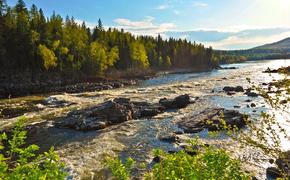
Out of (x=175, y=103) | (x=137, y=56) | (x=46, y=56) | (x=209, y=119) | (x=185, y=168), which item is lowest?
(x=175, y=103)

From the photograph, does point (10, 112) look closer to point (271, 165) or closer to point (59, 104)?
point (59, 104)

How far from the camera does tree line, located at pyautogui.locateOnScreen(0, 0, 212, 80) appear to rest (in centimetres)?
7925

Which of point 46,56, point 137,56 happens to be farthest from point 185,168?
point 137,56

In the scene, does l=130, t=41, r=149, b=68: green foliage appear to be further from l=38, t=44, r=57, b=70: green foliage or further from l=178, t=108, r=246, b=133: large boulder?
l=178, t=108, r=246, b=133: large boulder

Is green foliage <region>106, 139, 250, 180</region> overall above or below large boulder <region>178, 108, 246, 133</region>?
above

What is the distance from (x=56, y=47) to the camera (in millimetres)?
85000

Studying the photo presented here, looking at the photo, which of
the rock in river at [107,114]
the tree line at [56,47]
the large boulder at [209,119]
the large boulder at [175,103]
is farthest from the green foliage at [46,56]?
the large boulder at [209,119]

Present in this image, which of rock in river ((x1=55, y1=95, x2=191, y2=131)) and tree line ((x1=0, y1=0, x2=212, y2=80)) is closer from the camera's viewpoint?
rock in river ((x1=55, y1=95, x2=191, y2=131))

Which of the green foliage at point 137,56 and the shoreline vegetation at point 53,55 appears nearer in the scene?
the shoreline vegetation at point 53,55

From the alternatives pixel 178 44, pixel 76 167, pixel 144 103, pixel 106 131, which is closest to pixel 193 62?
pixel 178 44

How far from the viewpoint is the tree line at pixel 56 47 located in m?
79.2

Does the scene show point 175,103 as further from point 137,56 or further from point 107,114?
point 137,56

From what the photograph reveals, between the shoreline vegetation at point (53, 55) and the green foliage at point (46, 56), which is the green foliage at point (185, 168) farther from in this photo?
the green foliage at point (46, 56)

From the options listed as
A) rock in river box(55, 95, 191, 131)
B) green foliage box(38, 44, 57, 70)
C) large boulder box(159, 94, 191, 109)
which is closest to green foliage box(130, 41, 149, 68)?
green foliage box(38, 44, 57, 70)
